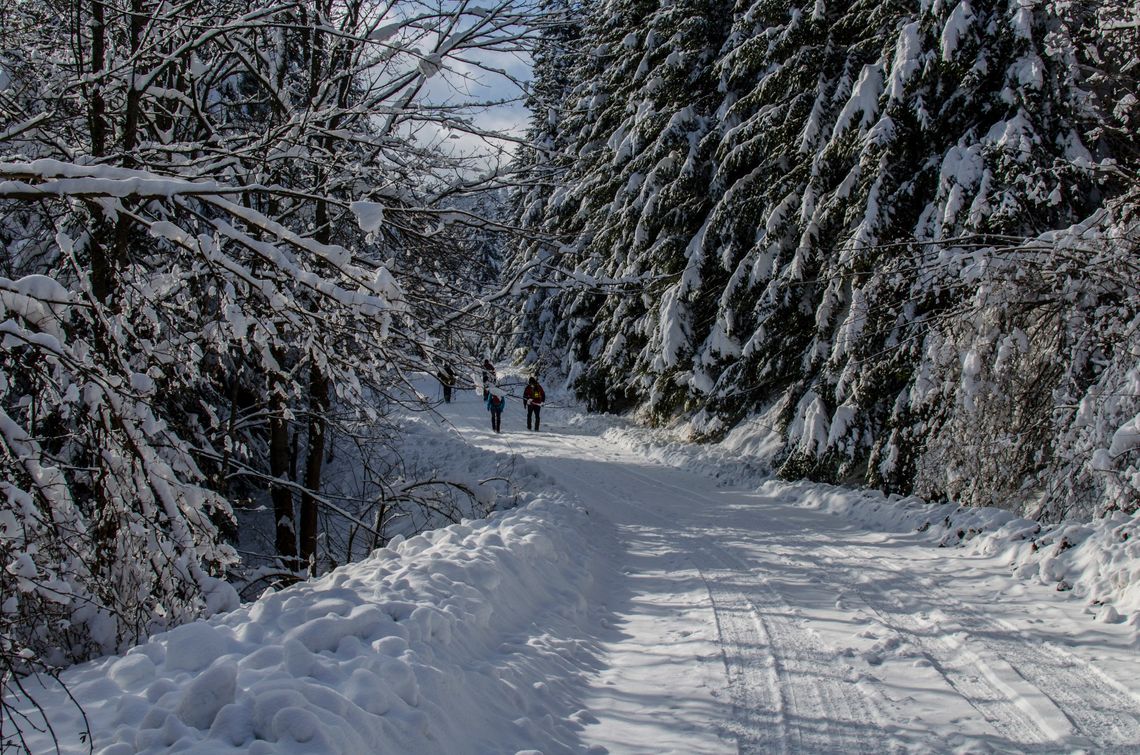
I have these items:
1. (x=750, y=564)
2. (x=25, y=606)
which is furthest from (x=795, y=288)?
(x=25, y=606)

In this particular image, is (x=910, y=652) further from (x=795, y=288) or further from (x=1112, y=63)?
(x=795, y=288)

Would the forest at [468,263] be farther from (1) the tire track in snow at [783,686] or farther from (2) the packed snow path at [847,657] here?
(1) the tire track in snow at [783,686]

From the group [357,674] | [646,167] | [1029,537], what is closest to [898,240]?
[1029,537]

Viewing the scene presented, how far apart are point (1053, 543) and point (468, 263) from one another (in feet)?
19.1

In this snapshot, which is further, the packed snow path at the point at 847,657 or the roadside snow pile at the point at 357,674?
the packed snow path at the point at 847,657

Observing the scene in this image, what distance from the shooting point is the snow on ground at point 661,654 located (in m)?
3.04

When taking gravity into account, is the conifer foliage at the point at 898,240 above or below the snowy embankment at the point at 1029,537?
above

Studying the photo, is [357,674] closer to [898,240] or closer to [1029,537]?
[1029,537]

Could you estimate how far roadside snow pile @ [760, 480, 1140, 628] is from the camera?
16.8 ft

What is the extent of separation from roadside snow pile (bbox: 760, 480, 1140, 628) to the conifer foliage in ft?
1.42

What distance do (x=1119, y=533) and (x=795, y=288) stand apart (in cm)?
824

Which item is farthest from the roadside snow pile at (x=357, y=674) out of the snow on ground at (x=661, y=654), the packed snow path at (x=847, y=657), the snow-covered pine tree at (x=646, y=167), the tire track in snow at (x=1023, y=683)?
the snow-covered pine tree at (x=646, y=167)

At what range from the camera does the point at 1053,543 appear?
6.05 metres

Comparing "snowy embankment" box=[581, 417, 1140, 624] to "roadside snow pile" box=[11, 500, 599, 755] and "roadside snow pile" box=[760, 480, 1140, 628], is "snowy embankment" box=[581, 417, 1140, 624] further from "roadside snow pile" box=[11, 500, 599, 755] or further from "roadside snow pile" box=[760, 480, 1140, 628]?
"roadside snow pile" box=[11, 500, 599, 755]
